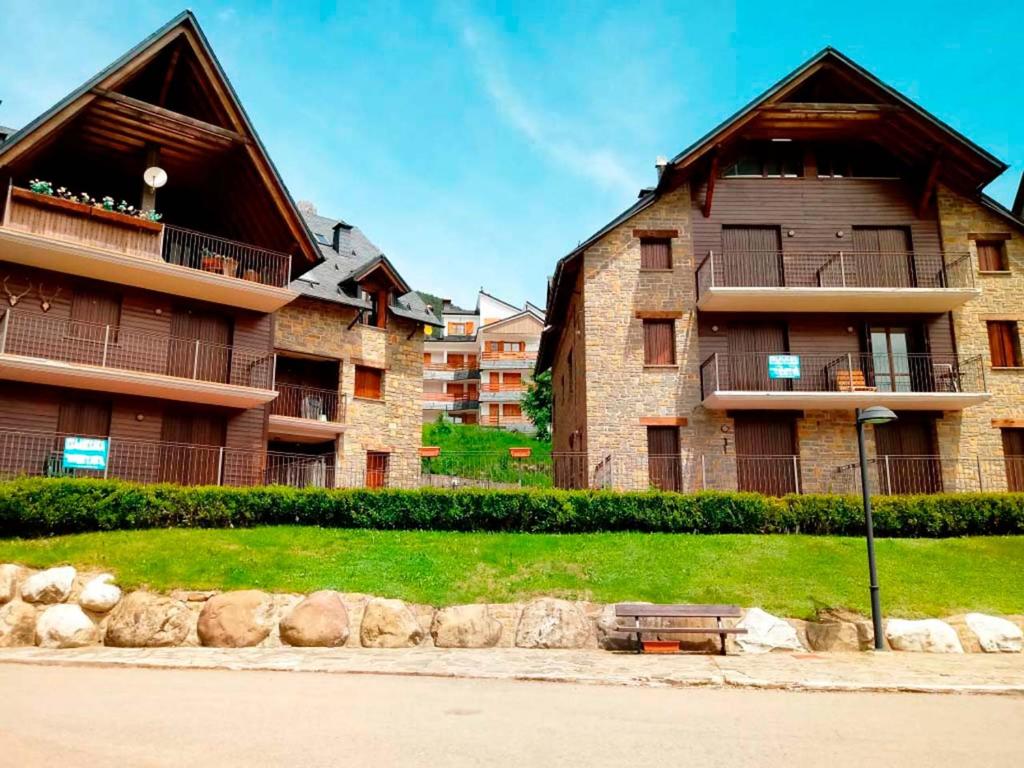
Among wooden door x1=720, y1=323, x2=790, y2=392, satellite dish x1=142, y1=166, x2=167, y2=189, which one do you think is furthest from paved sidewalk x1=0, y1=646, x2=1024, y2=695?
satellite dish x1=142, y1=166, x2=167, y2=189

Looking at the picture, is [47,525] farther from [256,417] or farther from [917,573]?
[917,573]

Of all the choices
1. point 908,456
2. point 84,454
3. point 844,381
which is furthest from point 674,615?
point 84,454

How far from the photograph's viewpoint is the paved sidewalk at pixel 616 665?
10586mm

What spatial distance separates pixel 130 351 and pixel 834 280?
66.4ft

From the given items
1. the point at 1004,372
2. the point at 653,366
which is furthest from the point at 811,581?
the point at 1004,372

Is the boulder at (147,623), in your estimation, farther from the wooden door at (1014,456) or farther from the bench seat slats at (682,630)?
the wooden door at (1014,456)

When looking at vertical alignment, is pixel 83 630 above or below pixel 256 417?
below

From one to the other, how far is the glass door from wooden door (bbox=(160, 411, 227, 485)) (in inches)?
758

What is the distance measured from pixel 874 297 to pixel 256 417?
18463mm

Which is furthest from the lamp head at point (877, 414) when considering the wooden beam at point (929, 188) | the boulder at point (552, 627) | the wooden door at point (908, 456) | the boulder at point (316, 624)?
the wooden beam at point (929, 188)

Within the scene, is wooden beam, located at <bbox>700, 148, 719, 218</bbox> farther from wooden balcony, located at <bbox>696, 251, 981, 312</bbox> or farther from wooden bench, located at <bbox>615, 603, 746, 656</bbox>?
wooden bench, located at <bbox>615, 603, 746, 656</bbox>

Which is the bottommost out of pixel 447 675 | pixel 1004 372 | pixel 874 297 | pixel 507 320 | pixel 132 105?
pixel 447 675

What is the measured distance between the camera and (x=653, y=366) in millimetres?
24234

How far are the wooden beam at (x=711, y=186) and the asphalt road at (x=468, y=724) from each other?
17571 mm
